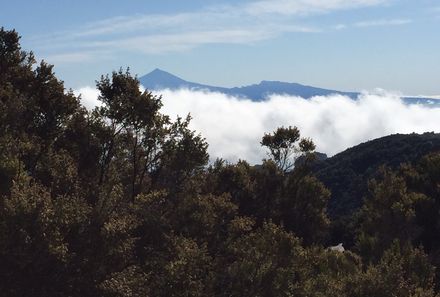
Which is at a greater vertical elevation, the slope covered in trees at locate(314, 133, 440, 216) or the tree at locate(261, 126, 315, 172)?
the slope covered in trees at locate(314, 133, 440, 216)

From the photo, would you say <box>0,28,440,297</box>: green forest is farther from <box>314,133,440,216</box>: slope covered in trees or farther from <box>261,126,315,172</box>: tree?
→ <box>314,133,440,216</box>: slope covered in trees

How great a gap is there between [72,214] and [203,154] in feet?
55.0

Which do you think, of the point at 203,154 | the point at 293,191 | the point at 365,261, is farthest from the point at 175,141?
the point at 293,191

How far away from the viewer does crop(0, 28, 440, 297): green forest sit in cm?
1898

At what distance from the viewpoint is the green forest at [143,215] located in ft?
62.3

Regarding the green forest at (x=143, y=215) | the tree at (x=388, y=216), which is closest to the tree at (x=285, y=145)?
the green forest at (x=143, y=215)

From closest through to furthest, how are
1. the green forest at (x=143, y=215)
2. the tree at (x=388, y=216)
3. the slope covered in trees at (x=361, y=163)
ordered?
the green forest at (x=143, y=215)
the tree at (x=388, y=216)
the slope covered in trees at (x=361, y=163)

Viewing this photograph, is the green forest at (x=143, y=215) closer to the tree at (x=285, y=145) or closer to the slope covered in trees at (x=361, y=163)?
the tree at (x=285, y=145)

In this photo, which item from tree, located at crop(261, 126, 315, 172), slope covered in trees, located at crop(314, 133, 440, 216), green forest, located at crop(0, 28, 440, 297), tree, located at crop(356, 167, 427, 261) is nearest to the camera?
green forest, located at crop(0, 28, 440, 297)

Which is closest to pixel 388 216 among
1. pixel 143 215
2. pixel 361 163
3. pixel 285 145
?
pixel 285 145

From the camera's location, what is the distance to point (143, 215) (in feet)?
86.0

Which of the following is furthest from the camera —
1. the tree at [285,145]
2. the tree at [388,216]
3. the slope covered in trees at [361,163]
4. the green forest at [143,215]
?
the slope covered in trees at [361,163]

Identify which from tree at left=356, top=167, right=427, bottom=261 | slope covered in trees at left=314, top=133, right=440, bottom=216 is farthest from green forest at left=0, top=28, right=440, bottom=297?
slope covered in trees at left=314, top=133, right=440, bottom=216

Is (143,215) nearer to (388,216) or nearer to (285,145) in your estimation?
(388,216)
